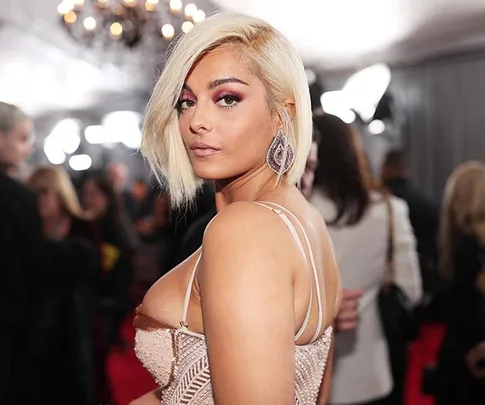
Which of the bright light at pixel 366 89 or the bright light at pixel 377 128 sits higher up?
the bright light at pixel 366 89

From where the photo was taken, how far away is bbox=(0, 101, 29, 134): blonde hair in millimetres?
1904

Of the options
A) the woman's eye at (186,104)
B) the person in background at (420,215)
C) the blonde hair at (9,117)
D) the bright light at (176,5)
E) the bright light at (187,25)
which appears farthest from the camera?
the person in background at (420,215)

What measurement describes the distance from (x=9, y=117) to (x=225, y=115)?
932 mm

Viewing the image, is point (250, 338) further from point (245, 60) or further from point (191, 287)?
point (245, 60)

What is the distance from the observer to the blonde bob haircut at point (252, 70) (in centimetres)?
120

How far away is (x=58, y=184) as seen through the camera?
2717 millimetres

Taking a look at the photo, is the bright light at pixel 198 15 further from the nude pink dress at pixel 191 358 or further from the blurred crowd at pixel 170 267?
the nude pink dress at pixel 191 358

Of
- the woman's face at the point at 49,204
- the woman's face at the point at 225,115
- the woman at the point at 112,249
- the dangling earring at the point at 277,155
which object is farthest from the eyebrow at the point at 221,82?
the woman's face at the point at 49,204

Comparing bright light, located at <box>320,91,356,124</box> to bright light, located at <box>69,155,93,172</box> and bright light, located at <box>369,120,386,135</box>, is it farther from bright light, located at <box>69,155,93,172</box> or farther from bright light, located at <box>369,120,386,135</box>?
bright light, located at <box>369,120,386,135</box>

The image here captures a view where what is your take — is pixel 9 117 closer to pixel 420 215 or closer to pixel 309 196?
pixel 309 196

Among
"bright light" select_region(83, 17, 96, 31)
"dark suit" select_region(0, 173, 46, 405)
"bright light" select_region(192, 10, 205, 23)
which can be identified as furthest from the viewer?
"bright light" select_region(83, 17, 96, 31)

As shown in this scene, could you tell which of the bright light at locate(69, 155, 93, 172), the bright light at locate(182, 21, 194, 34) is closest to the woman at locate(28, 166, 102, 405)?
the bright light at locate(182, 21, 194, 34)

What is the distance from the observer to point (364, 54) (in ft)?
14.2

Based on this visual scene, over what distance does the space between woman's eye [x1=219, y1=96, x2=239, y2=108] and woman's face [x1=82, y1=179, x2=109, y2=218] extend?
2.36 metres
